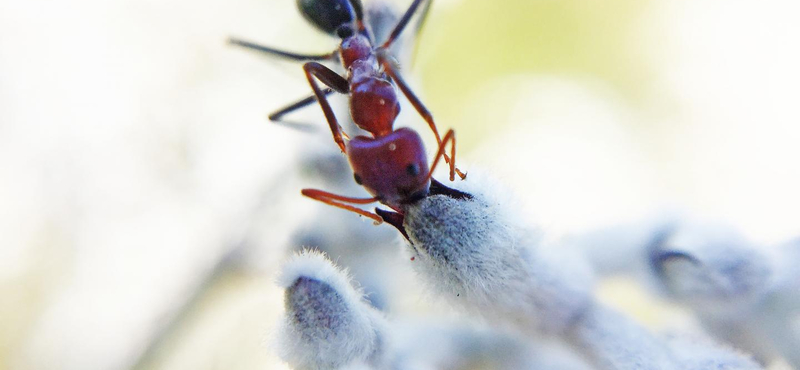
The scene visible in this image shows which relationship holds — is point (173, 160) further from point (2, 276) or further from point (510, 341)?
point (510, 341)

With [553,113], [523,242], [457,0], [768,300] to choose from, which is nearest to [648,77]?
[553,113]

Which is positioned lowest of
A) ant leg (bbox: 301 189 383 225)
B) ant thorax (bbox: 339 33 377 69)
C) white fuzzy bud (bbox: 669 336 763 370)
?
ant leg (bbox: 301 189 383 225)

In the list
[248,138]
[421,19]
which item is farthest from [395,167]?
[248,138]

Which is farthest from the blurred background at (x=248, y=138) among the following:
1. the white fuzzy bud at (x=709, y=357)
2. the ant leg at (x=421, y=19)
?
the white fuzzy bud at (x=709, y=357)

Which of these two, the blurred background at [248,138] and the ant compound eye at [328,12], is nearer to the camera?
the ant compound eye at [328,12]

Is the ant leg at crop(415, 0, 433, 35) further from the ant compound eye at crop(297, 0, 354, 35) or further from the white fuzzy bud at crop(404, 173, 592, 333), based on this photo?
the white fuzzy bud at crop(404, 173, 592, 333)

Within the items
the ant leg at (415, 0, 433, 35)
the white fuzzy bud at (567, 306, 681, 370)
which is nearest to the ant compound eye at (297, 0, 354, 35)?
the ant leg at (415, 0, 433, 35)

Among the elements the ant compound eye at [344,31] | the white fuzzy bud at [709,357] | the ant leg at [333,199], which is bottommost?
the ant leg at [333,199]

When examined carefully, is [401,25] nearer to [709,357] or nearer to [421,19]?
[421,19]

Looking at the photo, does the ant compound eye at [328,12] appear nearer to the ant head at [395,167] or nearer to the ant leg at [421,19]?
the ant leg at [421,19]
